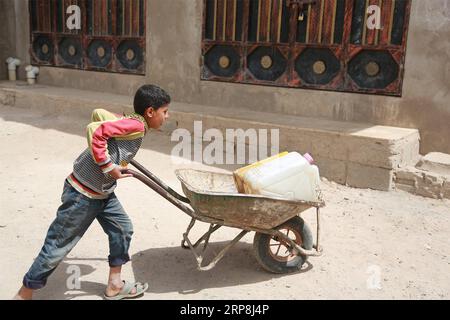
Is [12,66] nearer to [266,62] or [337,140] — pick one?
[266,62]

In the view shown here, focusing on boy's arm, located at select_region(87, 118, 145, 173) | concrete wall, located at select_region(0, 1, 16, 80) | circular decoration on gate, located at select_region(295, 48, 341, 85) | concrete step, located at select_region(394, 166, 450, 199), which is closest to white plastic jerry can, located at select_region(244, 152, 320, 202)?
boy's arm, located at select_region(87, 118, 145, 173)

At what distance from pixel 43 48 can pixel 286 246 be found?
27.4 feet

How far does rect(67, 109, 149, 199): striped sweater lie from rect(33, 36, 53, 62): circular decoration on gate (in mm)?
7920

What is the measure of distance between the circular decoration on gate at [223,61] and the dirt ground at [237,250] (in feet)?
7.04

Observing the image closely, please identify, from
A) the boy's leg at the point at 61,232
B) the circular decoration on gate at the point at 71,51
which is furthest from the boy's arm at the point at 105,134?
the circular decoration on gate at the point at 71,51

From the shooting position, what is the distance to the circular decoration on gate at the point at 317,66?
6.63 meters

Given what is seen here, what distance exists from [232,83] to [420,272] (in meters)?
4.48

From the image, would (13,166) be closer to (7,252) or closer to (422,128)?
(7,252)

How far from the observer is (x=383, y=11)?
6078 mm

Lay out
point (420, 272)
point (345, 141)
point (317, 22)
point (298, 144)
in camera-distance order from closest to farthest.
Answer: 1. point (420, 272)
2. point (345, 141)
3. point (298, 144)
4. point (317, 22)

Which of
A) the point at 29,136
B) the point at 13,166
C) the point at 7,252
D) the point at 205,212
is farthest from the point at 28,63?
the point at 205,212

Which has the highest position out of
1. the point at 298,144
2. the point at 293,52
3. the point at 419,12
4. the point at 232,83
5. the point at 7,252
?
the point at 419,12

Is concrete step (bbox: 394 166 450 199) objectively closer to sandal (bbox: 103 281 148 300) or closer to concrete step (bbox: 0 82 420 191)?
concrete step (bbox: 0 82 420 191)

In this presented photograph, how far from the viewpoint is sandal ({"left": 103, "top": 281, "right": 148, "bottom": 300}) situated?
10.4ft
